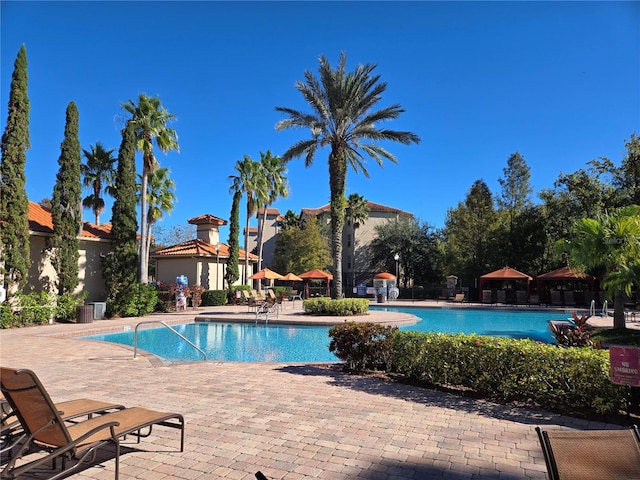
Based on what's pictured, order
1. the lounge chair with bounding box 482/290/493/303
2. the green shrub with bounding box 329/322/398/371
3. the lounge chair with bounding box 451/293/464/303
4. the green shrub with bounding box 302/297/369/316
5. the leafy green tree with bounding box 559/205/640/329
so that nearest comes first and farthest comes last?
the green shrub with bounding box 329/322/398/371 → the leafy green tree with bounding box 559/205/640/329 → the green shrub with bounding box 302/297/369/316 → the lounge chair with bounding box 482/290/493/303 → the lounge chair with bounding box 451/293/464/303

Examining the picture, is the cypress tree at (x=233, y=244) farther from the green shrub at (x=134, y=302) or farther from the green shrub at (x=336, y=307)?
the green shrub at (x=336, y=307)

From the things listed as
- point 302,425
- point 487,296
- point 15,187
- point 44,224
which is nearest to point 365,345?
point 302,425

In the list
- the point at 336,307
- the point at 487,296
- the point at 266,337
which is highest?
the point at 336,307

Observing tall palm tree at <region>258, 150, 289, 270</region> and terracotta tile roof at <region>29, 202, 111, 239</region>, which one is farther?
tall palm tree at <region>258, 150, 289, 270</region>

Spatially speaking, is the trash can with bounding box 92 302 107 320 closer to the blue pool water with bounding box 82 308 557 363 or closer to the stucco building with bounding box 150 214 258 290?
the blue pool water with bounding box 82 308 557 363

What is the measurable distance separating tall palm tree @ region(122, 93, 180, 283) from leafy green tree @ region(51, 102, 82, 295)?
348cm

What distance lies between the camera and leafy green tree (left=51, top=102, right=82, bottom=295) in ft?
55.0

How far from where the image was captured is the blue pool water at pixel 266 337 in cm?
1148

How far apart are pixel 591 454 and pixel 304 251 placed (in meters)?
41.3

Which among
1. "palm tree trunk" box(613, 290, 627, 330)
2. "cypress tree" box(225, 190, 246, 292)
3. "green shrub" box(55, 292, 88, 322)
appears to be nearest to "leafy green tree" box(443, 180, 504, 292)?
"cypress tree" box(225, 190, 246, 292)

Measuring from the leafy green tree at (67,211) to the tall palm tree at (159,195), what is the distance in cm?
838

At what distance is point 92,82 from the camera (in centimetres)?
1180

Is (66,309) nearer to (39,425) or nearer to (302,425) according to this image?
(302,425)

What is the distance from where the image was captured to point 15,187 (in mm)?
15062
